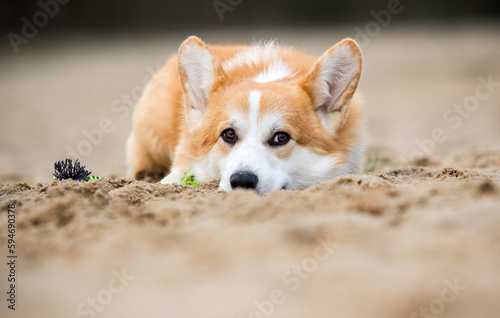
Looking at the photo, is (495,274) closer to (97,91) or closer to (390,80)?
(390,80)

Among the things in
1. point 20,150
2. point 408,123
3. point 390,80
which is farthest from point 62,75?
point 408,123

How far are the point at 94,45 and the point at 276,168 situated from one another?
15885mm

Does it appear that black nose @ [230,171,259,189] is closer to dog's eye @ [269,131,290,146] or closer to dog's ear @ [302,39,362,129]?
dog's eye @ [269,131,290,146]

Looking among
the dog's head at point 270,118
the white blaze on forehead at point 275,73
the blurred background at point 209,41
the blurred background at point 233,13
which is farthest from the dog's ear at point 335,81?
the blurred background at point 233,13

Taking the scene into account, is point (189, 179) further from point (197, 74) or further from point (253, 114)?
point (197, 74)

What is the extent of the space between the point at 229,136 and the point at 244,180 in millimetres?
567

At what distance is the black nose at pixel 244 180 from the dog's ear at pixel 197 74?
3.29 feet

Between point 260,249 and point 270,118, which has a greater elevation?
point 270,118

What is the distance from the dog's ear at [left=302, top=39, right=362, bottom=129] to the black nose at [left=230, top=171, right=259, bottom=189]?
0.88 metres

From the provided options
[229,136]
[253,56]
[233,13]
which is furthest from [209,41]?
[229,136]

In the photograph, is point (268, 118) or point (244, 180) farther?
point (268, 118)

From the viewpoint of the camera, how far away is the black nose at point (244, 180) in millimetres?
3102

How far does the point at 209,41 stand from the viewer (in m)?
15.1

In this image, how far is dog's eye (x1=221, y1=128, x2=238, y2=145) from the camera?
3.54 m
